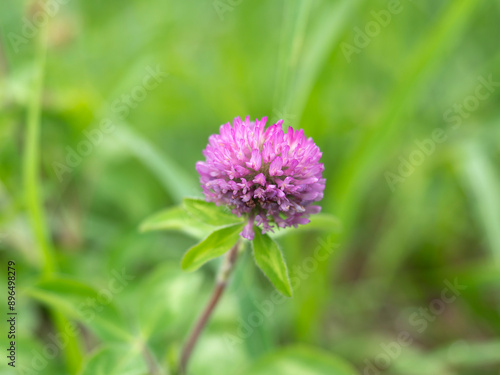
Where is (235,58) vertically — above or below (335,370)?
above

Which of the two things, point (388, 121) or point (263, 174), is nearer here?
point (263, 174)

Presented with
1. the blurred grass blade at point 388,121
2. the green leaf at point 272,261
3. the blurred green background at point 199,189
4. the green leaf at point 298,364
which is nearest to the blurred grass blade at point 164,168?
the blurred green background at point 199,189

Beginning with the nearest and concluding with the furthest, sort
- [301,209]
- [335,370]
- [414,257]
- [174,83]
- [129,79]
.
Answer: [301,209], [335,370], [129,79], [414,257], [174,83]

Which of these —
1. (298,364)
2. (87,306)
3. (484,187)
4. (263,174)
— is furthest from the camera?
(484,187)

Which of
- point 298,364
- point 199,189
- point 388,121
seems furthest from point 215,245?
point 388,121

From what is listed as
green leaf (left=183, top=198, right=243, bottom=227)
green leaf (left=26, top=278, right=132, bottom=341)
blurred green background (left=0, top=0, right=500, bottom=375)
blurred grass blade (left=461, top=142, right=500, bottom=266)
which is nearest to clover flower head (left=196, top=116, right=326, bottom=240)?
green leaf (left=183, top=198, right=243, bottom=227)

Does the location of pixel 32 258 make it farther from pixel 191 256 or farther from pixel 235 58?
pixel 235 58

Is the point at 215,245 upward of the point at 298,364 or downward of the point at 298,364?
upward

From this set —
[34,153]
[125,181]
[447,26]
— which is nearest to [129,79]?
[125,181]

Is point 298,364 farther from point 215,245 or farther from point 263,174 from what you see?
point 263,174
